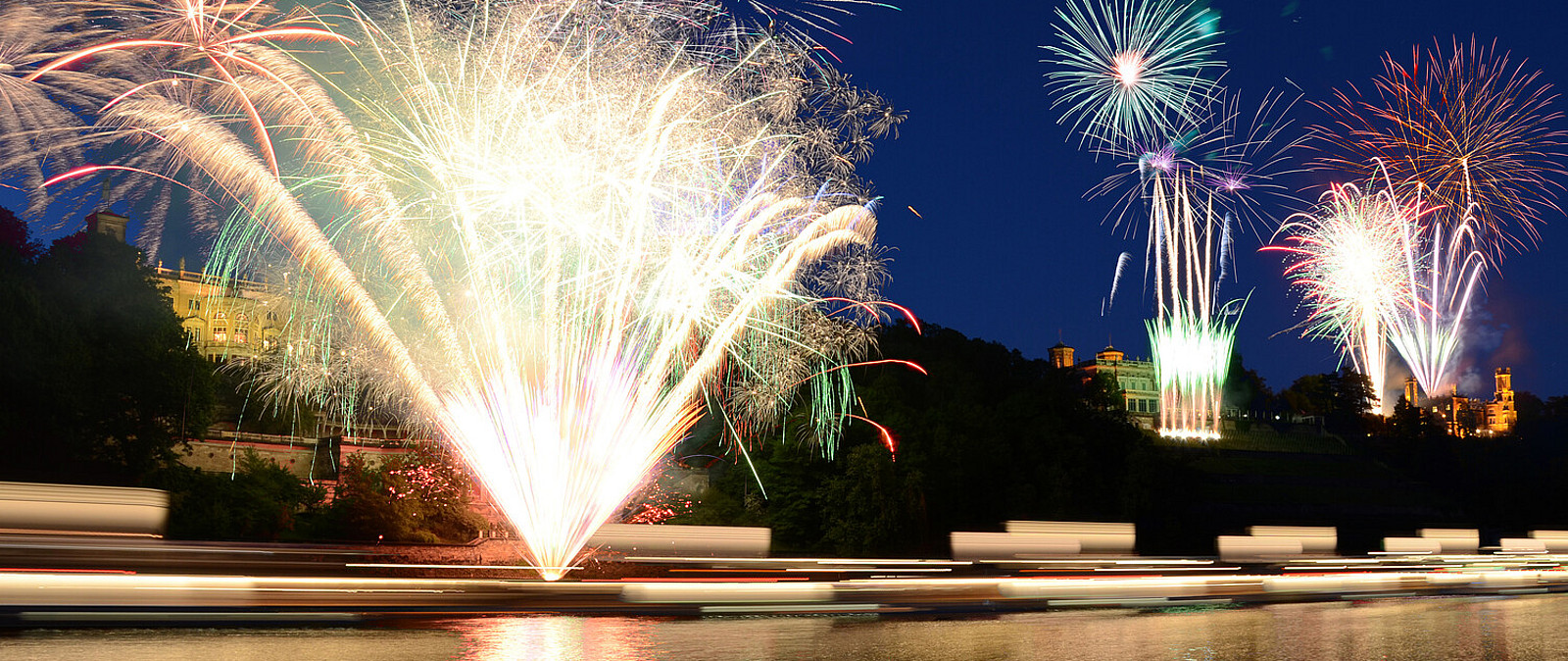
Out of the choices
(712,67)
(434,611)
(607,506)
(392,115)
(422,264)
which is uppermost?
(712,67)

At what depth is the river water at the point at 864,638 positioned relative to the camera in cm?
1043

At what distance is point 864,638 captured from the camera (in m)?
12.7

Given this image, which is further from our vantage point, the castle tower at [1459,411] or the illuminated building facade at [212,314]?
the castle tower at [1459,411]

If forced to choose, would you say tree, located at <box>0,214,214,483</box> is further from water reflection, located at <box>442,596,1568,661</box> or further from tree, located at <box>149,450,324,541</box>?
water reflection, located at <box>442,596,1568,661</box>

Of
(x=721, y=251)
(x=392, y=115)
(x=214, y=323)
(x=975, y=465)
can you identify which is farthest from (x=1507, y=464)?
(x=214, y=323)

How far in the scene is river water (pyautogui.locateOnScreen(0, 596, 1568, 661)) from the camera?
10430 mm

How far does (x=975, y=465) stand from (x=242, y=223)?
3894 cm

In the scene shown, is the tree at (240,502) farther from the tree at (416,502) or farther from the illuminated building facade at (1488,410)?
the illuminated building facade at (1488,410)

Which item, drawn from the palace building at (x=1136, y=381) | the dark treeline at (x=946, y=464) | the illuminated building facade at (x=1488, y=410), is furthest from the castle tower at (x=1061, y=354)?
the dark treeline at (x=946, y=464)

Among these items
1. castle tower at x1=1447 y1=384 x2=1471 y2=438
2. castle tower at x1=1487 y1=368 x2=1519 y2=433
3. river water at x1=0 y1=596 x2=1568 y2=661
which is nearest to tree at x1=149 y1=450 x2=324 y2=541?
river water at x1=0 y1=596 x2=1568 y2=661

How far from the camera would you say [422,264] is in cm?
1914

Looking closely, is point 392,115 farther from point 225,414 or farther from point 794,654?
point 225,414

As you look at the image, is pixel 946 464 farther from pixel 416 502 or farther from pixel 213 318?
A: pixel 213 318

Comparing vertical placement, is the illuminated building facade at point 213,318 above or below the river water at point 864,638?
above
